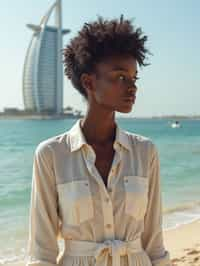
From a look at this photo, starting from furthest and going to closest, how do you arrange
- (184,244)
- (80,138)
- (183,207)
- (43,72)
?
1. (43,72)
2. (183,207)
3. (184,244)
4. (80,138)

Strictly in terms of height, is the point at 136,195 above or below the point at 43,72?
above

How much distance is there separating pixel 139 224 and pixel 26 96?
93.8 meters

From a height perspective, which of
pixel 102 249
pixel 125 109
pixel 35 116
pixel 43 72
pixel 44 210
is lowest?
pixel 35 116

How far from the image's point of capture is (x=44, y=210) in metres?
1.69

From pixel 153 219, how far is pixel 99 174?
12.0 inches

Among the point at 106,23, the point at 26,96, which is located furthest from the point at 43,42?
the point at 106,23

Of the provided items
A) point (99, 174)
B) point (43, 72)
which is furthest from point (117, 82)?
point (43, 72)

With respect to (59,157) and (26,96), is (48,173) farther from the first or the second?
(26,96)

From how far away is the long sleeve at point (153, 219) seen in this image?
181 centimetres

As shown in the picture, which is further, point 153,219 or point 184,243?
point 184,243

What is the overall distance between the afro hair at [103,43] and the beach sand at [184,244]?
14.0 ft

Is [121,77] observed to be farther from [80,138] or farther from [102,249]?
[102,249]

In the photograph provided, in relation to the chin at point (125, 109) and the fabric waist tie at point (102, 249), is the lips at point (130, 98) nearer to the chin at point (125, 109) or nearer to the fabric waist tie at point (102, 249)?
the chin at point (125, 109)

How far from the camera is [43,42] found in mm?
93062
